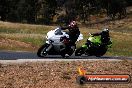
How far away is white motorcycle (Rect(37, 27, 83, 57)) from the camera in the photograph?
74.1 ft

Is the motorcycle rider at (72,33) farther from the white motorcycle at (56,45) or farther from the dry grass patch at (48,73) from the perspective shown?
the dry grass patch at (48,73)

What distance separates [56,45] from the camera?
75.0ft

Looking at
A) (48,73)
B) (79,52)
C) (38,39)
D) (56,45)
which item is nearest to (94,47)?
(79,52)

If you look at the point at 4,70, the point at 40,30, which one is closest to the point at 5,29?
the point at 40,30

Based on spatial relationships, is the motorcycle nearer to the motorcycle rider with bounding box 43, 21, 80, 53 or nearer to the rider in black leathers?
the rider in black leathers

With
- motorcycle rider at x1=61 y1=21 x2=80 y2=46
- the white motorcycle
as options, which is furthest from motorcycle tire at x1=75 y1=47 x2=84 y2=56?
motorcycle rider at x1=61 y1=21 x2=80 y2=46

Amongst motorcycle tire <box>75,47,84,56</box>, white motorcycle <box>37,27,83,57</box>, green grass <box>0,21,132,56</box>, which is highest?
white motorcycle <box>37,27,83,57</box>

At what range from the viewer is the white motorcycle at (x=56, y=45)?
74.1ft

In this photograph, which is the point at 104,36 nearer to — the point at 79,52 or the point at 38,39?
the point at 79,52

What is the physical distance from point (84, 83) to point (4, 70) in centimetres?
340

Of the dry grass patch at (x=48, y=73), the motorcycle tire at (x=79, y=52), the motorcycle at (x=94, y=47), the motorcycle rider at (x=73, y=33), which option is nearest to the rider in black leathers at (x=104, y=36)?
the motorcycle at (x=94, y=47)

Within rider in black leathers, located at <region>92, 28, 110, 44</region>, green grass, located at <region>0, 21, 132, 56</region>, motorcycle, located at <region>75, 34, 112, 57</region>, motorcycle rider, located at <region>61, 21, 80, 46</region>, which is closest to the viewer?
motorcycle rider, located at <region>61, 21, 80, 46</region>

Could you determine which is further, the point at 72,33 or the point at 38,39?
the point at 38,39

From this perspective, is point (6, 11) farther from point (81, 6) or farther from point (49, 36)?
point (49, 36)
